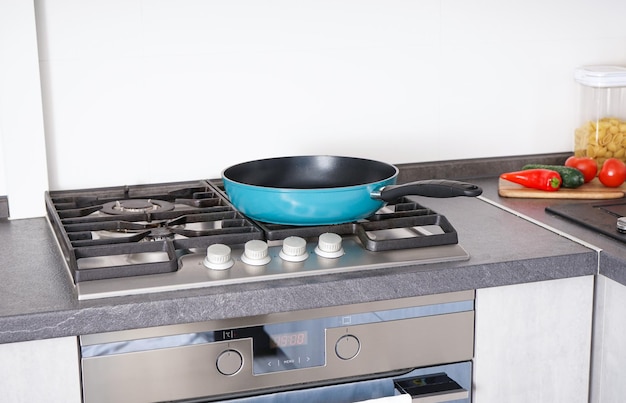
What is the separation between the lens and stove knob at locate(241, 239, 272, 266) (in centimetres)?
154

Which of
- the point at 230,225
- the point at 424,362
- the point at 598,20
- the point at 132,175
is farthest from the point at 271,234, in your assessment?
the point at 598,20

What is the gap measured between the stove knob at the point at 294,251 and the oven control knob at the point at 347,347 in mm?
165

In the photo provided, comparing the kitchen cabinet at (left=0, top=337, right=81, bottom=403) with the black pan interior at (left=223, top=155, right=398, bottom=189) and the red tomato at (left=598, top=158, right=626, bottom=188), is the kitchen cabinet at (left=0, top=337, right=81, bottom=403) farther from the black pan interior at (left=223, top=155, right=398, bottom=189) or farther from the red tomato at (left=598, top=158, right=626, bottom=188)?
the red tomato at (left=598, top=158, right=626, bottom=188)

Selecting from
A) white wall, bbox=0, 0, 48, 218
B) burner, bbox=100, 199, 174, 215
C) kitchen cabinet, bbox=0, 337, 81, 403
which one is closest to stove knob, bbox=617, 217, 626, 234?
burner, bbox=100, 199, 174, 215

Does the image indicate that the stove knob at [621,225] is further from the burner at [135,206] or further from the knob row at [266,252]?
the burner at [135,206]

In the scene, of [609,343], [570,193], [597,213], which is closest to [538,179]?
[570,193]

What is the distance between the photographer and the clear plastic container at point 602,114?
7.19 ft

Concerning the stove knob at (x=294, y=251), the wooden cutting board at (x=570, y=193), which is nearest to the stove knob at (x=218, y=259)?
the stove knob at (x=294, y=251)

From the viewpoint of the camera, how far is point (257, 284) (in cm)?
148

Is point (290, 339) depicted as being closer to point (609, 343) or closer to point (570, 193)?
point (609, 343)

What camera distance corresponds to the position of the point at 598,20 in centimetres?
231

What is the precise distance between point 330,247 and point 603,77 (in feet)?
3.34

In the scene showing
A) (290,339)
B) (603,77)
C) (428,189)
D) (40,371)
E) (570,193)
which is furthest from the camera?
(603,77)

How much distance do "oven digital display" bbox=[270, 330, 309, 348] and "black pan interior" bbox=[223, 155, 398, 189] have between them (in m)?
0.48
